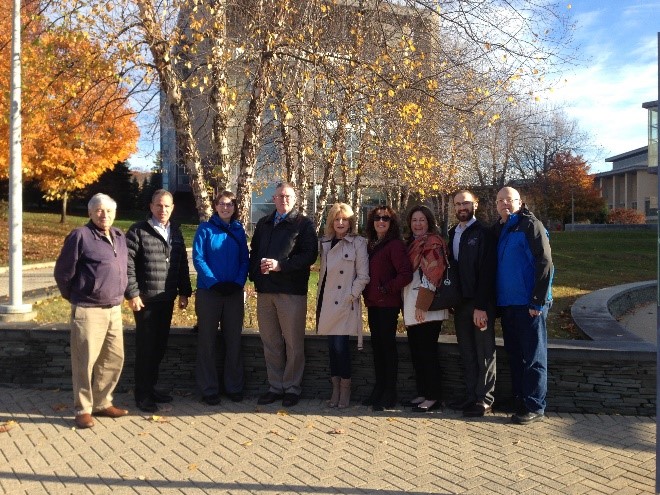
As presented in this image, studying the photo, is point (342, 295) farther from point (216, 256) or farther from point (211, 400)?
point (211, 400)

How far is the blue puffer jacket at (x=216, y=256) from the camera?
6.31 m

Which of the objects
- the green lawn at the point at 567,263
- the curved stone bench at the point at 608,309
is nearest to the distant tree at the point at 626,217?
the green lawn at the point at 567,263

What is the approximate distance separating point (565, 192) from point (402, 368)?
4504 cm

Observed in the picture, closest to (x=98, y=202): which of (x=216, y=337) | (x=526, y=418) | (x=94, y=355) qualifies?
(x=94, y=355)

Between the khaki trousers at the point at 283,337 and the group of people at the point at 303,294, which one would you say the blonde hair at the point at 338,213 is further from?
the khaki trousers at the point at 283,337

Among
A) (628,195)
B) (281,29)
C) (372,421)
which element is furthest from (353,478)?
(628,195)

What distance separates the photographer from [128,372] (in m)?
6.96

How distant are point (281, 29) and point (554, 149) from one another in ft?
124

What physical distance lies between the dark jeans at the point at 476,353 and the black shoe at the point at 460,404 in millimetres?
37

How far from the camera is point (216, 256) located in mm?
6348

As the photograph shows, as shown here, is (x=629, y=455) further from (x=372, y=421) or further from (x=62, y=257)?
(x=62, y=257)

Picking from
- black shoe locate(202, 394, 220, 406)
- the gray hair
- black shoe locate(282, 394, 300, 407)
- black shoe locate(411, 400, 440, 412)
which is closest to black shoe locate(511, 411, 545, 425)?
black shoe locate(411, 400, 440, 412)

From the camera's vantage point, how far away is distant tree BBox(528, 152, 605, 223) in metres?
43.9

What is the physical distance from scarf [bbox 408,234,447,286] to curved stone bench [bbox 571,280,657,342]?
6.78ft
